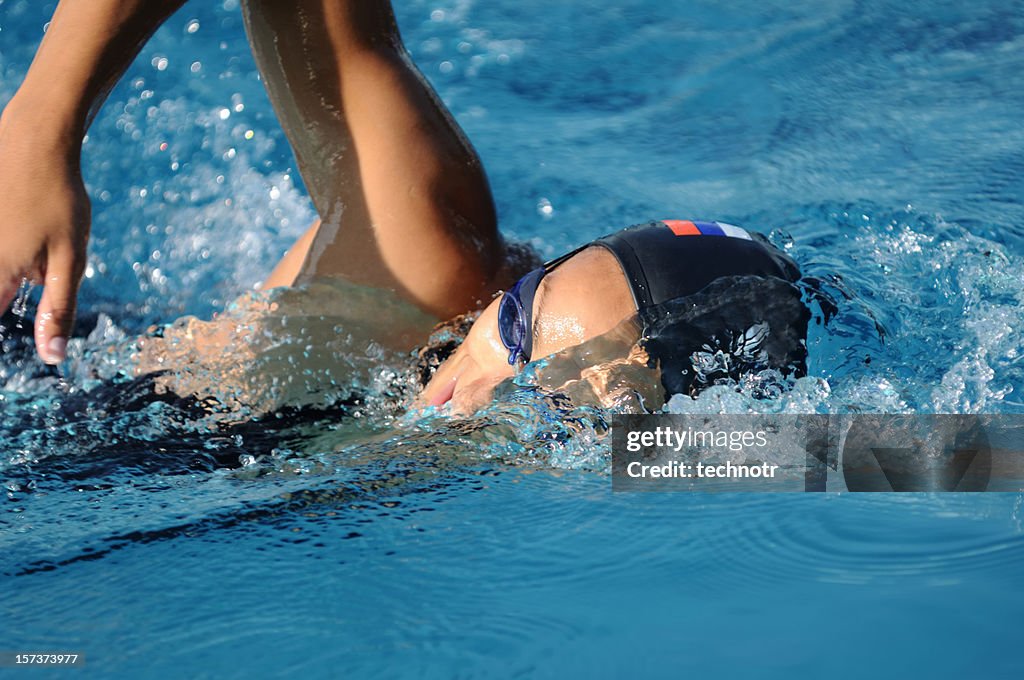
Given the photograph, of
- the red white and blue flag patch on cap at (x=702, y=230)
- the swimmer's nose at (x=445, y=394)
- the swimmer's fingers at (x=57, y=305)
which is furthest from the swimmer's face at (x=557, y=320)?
the swimmer's fingers at (x=57, y=305)

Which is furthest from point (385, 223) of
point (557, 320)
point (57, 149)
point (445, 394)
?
point (57, 149)

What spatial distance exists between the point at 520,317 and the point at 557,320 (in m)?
0.08

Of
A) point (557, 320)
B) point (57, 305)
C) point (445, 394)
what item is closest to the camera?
point (57, 305)

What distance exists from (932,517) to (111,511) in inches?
50.2

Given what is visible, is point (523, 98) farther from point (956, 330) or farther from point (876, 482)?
point (876, 482)

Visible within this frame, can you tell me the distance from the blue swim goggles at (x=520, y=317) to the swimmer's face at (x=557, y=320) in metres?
0.01

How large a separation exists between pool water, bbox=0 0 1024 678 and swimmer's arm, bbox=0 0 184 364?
1.03ft

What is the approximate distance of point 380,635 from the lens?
4.41ft

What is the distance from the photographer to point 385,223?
2211mm

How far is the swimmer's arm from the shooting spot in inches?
67.8

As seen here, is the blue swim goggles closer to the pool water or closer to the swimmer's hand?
the pool water

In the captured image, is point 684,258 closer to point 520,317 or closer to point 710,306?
point 710,306

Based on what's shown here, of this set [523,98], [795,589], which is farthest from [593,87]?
[795,589]

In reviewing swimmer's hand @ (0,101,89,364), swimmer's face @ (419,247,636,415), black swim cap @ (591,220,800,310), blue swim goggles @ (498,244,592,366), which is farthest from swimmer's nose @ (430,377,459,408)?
swimmer's hand @ (0,101,89,364)
